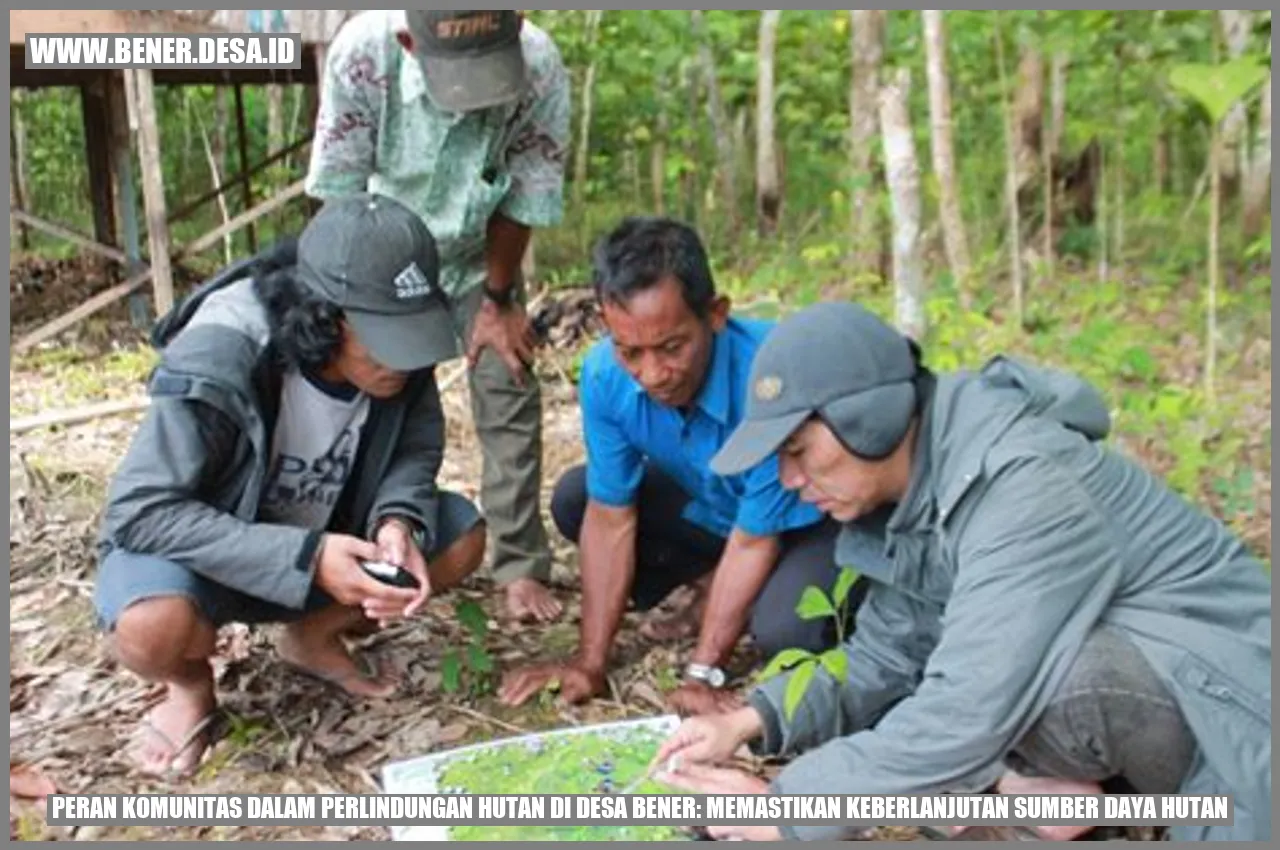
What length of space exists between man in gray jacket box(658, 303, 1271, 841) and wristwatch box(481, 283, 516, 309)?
62.5 inches

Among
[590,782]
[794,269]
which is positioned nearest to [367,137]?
[590,782]

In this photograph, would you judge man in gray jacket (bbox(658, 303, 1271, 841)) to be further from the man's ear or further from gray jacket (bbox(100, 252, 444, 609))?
gray jacket (bbox(100, 252, 444, 609))

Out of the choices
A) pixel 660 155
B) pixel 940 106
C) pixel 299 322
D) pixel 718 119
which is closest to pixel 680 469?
pixel 299 322

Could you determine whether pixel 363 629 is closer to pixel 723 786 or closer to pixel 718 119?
pixel 723 786

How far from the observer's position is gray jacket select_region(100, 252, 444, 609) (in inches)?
101

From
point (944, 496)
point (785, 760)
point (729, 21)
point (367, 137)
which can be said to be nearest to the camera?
point (944, 496)

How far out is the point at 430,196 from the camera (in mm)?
3523

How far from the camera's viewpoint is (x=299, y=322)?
8.55 ft

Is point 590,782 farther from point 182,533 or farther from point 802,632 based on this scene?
point 182,533

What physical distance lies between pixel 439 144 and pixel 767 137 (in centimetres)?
689

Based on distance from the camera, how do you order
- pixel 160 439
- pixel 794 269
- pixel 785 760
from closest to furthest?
1. pixel 160 439
2. pixel 785 760
3. pixel 794 269

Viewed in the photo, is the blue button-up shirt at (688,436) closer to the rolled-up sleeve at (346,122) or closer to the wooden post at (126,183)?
the rolled-up sleeve at (346,122)

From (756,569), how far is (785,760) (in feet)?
1.41
